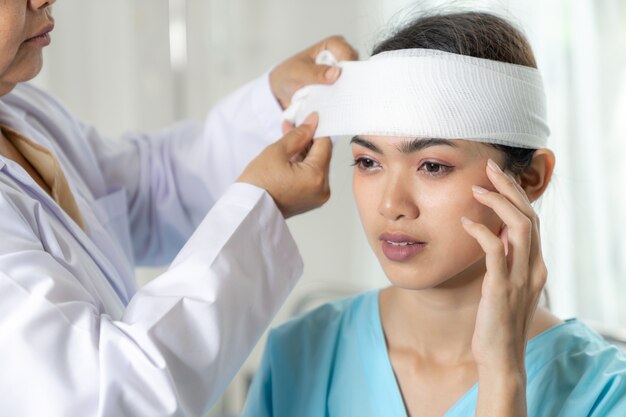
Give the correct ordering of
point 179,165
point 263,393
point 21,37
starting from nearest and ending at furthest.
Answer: point 21,37 < point 263,393 < point 179,165

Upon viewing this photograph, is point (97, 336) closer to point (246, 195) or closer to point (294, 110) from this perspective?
point (246, 195)

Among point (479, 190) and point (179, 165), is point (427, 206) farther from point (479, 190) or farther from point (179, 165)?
point (179, 165)

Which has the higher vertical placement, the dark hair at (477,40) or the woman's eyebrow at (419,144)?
the dark hair at (477,40)

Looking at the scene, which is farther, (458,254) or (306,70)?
(306,70)

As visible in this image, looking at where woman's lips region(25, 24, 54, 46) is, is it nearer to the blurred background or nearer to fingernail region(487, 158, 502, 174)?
the blurred background

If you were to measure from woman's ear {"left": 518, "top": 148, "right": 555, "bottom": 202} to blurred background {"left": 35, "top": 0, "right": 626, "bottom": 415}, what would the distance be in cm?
33

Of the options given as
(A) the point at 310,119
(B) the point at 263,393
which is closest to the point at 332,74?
(A) the point at 310,119

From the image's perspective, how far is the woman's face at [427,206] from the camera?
1.11 metres

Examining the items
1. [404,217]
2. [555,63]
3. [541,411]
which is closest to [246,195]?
[404,217]

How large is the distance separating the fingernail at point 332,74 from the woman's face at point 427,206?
166 millimetres

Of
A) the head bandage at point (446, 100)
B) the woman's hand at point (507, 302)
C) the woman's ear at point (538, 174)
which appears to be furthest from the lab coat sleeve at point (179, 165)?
the woman's hand at point (507, 302)

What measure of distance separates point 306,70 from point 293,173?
28cm

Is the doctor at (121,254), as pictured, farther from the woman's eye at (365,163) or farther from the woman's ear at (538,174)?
the woman's ear at (538,174)

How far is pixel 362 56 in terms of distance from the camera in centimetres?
207
